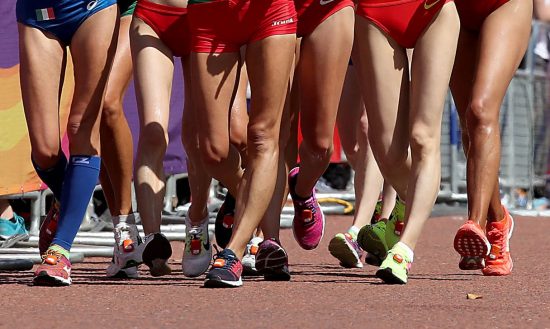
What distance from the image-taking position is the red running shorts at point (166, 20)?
25.7ft

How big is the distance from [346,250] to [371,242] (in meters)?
0.20

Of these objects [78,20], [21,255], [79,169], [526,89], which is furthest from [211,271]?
[526,89]

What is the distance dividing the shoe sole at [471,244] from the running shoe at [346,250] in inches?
48.7

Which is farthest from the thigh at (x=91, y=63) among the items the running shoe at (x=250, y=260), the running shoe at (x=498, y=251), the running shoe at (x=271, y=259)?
the running shoe at (x=498, y=251)

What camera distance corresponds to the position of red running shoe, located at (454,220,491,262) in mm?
7770

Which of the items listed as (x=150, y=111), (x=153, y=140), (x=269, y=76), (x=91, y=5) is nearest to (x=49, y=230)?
(x=153, y=140)

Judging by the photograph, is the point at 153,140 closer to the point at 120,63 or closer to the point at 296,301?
the point at 120,63

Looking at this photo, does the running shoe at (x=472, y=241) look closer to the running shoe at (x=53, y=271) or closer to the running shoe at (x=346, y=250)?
the running shoe at (x=346, y=250)

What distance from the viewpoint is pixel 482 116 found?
319 inches

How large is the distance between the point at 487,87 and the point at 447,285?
112cm

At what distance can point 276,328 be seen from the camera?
589cm

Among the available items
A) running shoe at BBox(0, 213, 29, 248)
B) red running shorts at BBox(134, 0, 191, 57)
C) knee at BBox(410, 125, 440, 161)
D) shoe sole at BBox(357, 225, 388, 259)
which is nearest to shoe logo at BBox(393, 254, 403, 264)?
knee at BBox(410, 125, 440, 161)

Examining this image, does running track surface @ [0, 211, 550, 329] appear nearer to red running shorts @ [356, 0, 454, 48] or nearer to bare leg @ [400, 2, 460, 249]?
bare leg @ [400, 2, 460, 249]

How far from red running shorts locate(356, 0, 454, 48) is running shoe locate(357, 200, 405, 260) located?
1.33m
